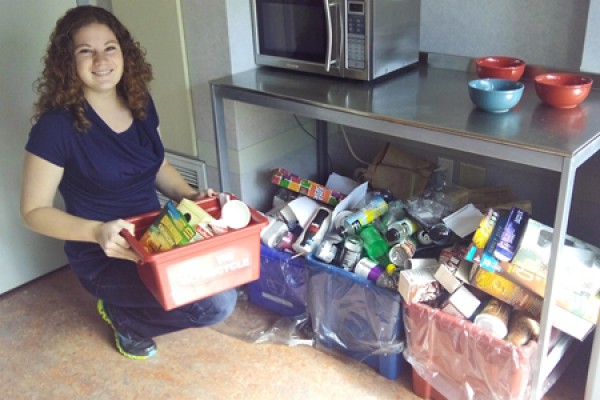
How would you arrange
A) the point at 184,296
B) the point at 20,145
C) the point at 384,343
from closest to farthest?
the point at 184,296
the point at 384,343
the point at 20,145

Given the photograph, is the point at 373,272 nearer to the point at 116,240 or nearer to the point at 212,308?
the point at 212,308

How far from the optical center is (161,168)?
6.22 feet

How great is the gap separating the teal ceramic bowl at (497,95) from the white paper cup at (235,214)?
63 centimetres

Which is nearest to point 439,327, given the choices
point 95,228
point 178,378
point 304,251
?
point 304,251

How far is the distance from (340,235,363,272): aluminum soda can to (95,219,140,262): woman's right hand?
609 mm

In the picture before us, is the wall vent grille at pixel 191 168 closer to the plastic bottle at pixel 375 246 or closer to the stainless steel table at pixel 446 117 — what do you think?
the stainless steel table at pixel 446 117

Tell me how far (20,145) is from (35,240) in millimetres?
365

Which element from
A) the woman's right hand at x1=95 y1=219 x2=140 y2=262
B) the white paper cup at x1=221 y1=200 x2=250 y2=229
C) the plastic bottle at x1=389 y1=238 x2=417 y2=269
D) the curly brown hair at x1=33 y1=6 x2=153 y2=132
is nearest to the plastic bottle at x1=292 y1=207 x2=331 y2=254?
the plastic bottle at x1=389 y1=238 x2=417 y2=269

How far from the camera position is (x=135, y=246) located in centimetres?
147

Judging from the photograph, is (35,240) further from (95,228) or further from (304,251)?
(304,251)

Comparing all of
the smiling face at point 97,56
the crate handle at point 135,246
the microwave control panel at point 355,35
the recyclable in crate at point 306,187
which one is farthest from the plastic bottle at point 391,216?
the smiling face at point 97,56

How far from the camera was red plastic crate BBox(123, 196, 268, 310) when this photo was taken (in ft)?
4.82

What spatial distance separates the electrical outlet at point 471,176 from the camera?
2027 mm

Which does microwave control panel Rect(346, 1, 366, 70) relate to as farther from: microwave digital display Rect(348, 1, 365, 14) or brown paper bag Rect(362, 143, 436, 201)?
brown paper bag Rect(362, 143, 436, 201)
